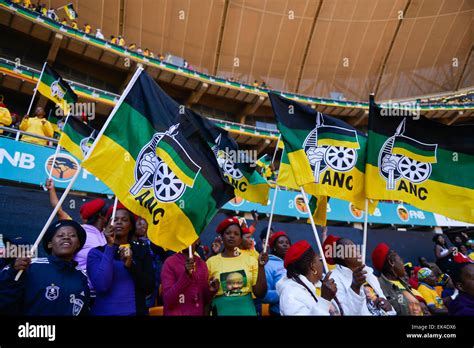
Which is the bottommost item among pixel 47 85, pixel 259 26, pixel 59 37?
pixel 47 85

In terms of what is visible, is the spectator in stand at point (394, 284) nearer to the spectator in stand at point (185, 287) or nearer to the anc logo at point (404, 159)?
the anc logo at point (404, 159)

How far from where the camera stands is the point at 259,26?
74.2 feet

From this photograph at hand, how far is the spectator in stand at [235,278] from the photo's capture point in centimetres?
293

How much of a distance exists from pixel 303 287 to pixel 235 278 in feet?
2.23

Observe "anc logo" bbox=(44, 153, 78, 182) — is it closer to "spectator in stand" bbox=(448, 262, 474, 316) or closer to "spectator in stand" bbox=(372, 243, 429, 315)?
"spectator in stand" bbox=(372, 243, 429, 315)

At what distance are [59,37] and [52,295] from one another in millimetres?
15328

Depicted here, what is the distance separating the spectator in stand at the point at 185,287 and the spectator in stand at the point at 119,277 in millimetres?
157

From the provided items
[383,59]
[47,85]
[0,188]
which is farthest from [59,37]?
[383,59]

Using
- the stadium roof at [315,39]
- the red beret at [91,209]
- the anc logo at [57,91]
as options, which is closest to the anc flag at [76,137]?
the anc logo at [57,91]

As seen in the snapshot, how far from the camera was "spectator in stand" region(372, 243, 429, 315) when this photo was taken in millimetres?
3227

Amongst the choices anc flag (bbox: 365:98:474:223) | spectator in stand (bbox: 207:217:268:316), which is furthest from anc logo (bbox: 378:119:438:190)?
spectator in stand (bbox: 207:217:268:316)

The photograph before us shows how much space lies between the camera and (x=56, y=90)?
231 inches

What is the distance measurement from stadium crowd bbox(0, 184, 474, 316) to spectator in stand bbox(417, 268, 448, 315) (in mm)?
604

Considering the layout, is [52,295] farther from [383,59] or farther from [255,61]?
[383,59]
